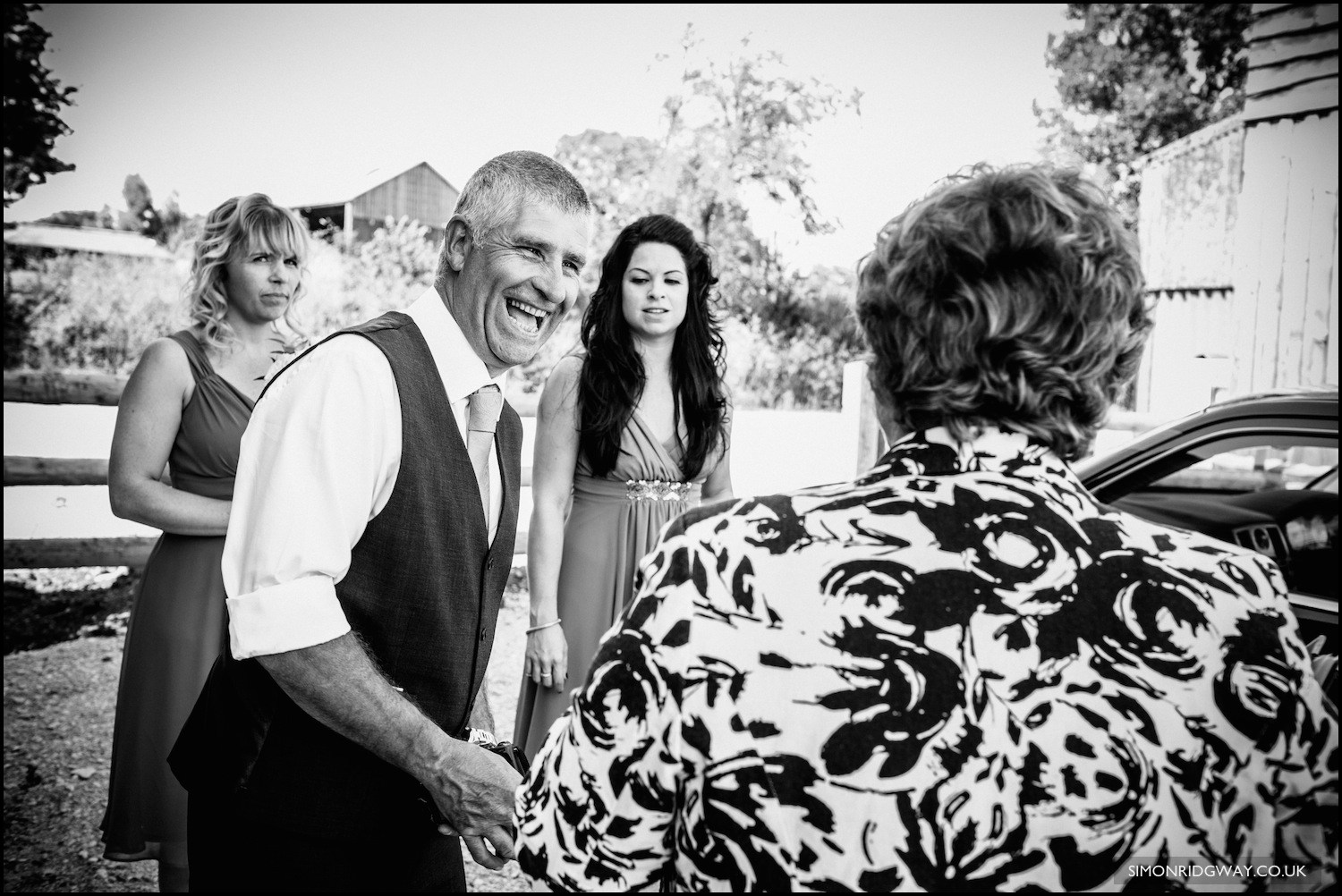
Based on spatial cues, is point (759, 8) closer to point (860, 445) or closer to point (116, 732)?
point (860, 445)

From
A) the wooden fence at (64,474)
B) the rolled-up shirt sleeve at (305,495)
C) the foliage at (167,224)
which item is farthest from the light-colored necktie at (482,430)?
the foliage at (167,224)

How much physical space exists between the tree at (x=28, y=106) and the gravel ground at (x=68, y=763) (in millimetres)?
6124

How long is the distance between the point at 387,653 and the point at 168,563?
164cm

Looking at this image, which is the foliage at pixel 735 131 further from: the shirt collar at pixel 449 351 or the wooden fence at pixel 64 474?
the shirt collar at pixel 449 351

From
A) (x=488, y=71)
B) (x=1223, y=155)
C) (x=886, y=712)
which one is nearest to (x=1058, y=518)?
(x=886, y=712)

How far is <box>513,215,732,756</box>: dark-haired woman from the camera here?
122 inches

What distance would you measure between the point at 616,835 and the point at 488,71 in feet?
53.4

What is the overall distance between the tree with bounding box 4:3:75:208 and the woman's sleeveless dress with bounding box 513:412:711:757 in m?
8.93

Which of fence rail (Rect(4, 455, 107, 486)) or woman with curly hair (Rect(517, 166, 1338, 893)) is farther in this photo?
fence rail (Rect(4, 455, 107, 486))

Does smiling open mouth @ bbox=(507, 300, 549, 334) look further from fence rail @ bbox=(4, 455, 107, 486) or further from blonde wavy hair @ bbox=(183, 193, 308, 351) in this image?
fence rail @ bbox=(4, 455, 107, 486)

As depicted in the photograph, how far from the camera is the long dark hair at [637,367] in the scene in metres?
3.17

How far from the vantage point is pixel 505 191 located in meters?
1.79

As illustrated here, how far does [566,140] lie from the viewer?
12820mm

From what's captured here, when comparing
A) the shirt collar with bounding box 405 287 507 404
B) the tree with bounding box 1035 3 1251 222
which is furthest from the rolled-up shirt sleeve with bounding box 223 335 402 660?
the tree with bounding box 1035 3 1251 222
